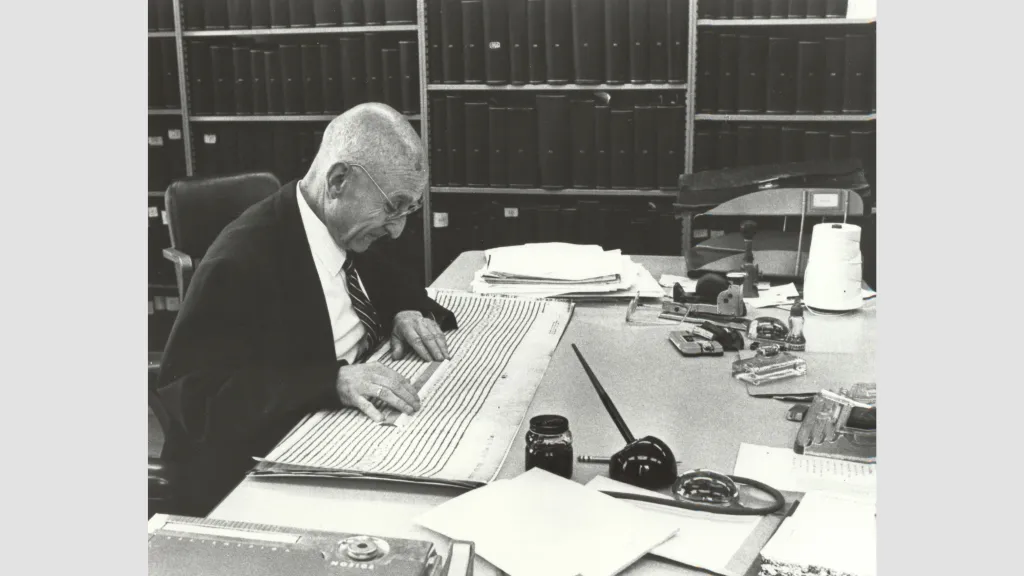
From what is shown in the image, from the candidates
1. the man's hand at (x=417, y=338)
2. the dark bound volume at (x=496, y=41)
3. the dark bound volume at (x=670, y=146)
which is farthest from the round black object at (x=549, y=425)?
the dark bound volume at (x=496, y=41)

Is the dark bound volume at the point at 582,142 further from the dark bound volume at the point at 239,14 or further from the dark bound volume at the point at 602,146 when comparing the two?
the dark bound volume at the point at 239,14

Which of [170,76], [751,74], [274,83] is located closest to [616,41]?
[751,74]

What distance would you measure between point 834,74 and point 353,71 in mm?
1785

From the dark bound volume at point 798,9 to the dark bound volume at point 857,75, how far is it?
0.60 ft

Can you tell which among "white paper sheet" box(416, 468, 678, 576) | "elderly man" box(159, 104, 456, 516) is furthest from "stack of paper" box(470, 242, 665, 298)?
"white paper sheet" box(416, 468, 678, 576)

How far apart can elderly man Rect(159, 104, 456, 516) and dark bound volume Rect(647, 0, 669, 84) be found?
1920 mm

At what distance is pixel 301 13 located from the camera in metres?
3.38

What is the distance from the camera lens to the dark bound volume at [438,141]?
3.38 m

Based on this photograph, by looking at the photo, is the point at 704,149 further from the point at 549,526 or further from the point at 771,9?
the point at 549,526

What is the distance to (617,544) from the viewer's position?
0.82 metres

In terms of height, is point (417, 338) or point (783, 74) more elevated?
point (783, 74)

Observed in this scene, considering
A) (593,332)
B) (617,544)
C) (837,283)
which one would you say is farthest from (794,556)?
(837,283)

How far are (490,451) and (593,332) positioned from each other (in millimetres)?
591

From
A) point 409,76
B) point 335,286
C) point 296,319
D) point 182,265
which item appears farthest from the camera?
point 409,76
